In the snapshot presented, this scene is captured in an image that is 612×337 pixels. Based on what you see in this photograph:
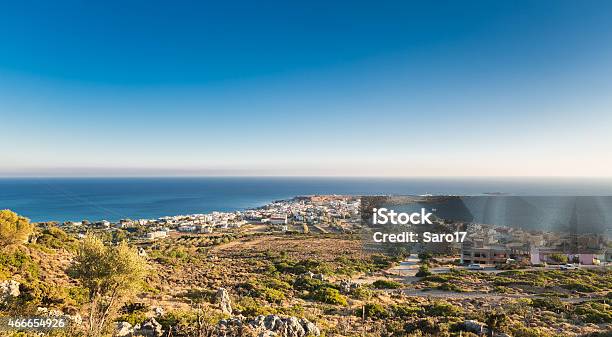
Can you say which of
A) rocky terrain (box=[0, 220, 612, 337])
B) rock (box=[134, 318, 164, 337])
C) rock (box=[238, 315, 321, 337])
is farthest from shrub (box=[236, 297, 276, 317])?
rock (box=[134, 318, 164, 337])

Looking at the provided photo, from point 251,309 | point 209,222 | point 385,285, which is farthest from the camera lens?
point 209,222

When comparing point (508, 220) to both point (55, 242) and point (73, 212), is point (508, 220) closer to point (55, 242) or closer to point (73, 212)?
point (55, 242)

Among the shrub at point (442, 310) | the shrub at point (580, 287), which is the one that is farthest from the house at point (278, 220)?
the shrub at point (442, 310)

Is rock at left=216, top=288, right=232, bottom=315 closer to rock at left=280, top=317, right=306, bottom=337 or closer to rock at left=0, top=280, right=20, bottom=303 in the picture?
rock at left=280, top=317, right=306, bottom=337

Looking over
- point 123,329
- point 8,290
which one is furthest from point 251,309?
point 8,290

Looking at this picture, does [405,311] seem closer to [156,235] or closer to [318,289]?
[318,289]

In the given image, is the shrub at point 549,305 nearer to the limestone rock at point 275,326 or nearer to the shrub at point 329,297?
the shrub at point 329,297

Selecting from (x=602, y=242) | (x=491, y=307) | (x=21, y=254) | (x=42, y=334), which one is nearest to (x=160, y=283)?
(x=21, y=254)
